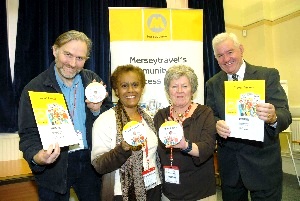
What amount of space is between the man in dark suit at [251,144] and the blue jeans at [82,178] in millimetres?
1064

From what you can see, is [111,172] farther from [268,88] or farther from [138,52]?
[138,52]

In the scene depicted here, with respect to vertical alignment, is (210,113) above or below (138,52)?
below

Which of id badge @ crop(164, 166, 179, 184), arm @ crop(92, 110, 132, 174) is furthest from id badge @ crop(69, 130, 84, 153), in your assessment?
id badge @ crop(164, 166, 179, 184)

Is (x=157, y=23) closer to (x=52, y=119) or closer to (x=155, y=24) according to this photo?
(x=155, y=24)

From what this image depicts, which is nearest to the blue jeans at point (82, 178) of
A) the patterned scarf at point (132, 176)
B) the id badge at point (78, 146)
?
the id badge at point (78, 146)

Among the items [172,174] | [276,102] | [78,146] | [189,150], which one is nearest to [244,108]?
[276,102]

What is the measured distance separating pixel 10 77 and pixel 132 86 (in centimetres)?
292

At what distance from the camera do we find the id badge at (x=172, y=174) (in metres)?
1.93

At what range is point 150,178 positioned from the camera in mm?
1953

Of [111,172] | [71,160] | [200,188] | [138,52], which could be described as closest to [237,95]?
[200,188]

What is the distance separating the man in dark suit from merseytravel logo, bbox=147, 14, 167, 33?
6.45 ft

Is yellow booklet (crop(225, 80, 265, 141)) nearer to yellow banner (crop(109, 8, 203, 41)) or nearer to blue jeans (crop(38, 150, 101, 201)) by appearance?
blue jeans (crop(38, 150, 101, 201))

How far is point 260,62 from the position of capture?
648 cm

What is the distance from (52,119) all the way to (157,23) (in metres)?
2.79
